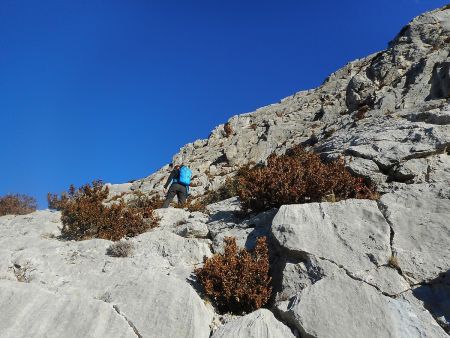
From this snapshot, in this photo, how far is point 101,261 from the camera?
8805mm

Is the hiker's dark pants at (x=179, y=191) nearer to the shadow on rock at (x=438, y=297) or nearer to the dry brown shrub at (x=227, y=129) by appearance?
the shadow on rock at (x=438, y=297)

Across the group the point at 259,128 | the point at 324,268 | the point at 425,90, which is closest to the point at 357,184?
the point at 324,268

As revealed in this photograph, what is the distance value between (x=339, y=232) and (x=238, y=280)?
7.80 feet

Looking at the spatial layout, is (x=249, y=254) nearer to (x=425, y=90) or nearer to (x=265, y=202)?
(x=265, y=202)

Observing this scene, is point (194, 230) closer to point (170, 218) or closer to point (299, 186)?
point (170, 218)

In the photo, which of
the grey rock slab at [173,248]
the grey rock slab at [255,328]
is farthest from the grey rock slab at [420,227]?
the grey rock slab at [173,248]

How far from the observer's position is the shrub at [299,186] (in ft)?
33.0

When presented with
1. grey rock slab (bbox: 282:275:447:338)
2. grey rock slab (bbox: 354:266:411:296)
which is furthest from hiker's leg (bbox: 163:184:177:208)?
grey rock slab (bbox: 354:266:411:296)

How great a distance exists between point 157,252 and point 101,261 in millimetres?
1297

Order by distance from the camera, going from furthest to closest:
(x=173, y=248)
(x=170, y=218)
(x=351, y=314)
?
(x=170, y=218), (x=173, y=248), (x=351, y=314)

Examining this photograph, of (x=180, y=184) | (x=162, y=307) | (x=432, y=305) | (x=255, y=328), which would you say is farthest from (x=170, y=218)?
(x=432, y=305)

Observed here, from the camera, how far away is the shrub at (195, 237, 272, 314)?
24.3ft

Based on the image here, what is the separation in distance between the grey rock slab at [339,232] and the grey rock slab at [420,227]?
0.29m

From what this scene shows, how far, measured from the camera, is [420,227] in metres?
8.05
